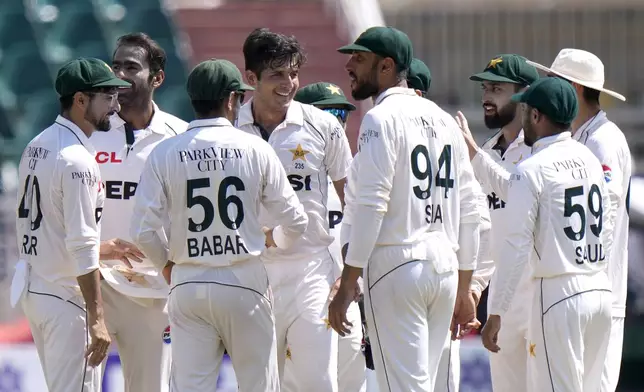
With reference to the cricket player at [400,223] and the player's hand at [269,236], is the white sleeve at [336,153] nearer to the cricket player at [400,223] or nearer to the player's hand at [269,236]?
the player's hand at [269,236]

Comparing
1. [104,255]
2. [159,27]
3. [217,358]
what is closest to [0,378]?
[104,255]

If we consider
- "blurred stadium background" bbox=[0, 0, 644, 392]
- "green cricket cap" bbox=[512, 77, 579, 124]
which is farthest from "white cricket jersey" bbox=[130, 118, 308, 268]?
"blurred stadium background" bbox=[0, 0, 644, 392]

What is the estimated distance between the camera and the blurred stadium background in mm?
16734

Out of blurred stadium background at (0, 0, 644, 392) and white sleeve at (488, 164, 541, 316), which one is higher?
blurred stadium background at (0, 0, 644, 392)

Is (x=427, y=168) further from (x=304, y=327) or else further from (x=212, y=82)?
(x=304, y=327)

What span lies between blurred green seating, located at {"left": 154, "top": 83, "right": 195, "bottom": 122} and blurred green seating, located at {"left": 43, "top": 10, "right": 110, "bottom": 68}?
0.99 m

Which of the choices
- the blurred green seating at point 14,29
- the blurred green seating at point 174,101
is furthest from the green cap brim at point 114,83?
the blurred green seating at point 14,29

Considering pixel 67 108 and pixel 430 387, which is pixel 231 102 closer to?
pixel 67 108

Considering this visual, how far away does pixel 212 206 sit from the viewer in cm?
497

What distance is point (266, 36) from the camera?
5.80 meters

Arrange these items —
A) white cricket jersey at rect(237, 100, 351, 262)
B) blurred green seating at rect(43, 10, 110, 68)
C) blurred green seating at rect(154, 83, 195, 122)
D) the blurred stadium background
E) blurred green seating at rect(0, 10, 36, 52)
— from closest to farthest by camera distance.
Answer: white cricket jersey at rect(237, 100, 351, 262)
blurred green seating at rect(154, 83, 195, 122)
the blurred stadium background
blurred green seating at rect(43, 10, 110, 68)
blurred green seating at rect(0, 10, 36, 52)

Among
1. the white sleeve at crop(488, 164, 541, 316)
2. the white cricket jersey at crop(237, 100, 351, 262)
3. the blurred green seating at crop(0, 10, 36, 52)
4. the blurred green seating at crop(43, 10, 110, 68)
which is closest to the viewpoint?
the white sleeve at crop(488, 164, 541, 316)

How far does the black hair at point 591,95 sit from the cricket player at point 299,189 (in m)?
1.33

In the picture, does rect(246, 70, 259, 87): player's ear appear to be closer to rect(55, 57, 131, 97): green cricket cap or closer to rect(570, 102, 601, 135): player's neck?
rect(55, 57, 131, 97): green cricket cap
